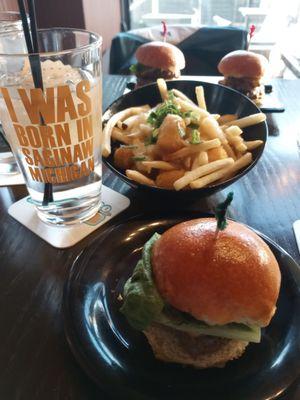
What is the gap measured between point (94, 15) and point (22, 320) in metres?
3.10

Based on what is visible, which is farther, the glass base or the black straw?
the glass base

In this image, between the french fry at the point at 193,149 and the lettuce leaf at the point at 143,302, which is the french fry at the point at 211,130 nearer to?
the french fry at the point at 193,149

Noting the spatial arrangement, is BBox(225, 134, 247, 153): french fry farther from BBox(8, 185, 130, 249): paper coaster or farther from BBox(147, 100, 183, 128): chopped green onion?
BBox(8, 185, 130, 249): paper coaster

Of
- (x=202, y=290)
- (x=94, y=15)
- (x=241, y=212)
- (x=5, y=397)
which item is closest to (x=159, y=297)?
(x=202, y=290)

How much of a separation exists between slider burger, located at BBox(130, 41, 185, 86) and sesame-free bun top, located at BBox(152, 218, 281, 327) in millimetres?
1551

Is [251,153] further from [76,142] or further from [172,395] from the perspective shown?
[172,395]

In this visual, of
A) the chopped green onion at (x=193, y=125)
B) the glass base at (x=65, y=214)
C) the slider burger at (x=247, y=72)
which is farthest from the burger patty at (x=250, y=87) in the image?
the glass base at (x=65, y=214)

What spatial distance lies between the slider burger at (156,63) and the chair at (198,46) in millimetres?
993

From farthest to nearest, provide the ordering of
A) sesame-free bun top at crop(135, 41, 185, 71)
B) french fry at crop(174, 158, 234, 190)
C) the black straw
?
sesame-free bun top at crop(135, 41, 185, 71) < french fry at crop(174, 158, 234, 190) < the black straw

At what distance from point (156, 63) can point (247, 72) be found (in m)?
0.51

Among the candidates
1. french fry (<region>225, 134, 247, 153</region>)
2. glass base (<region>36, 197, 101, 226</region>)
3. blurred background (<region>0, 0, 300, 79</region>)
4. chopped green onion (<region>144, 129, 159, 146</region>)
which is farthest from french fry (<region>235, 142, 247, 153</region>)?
blurred background (<region>0, 0, 300, 79</region>)

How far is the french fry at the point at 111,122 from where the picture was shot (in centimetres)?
103

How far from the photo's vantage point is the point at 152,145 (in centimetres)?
104

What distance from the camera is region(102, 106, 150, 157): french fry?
40.5 inches
